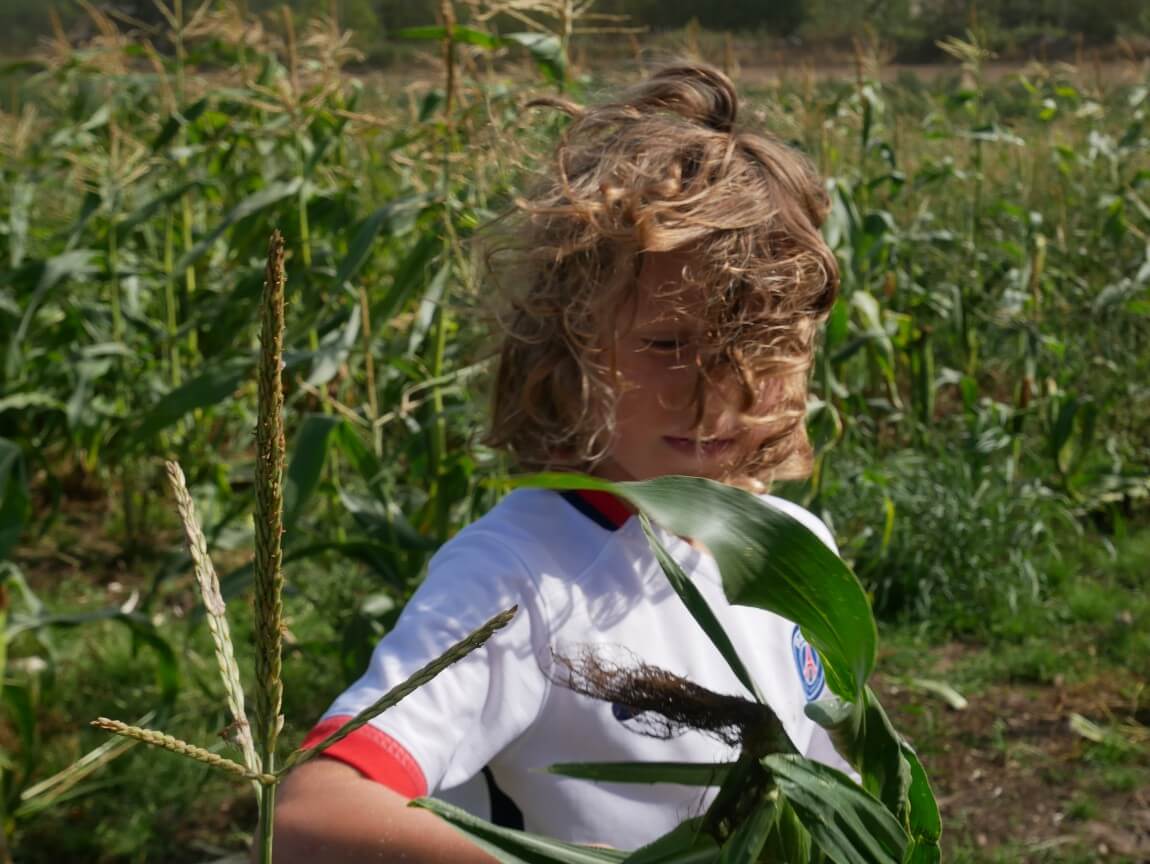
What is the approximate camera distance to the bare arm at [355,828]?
0.78 m

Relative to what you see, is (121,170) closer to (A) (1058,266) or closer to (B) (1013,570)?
(B) (1013,570)

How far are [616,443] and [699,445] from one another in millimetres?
83

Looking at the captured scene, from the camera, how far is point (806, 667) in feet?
3.84

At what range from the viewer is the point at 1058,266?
408cm

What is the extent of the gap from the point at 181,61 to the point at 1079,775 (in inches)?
109

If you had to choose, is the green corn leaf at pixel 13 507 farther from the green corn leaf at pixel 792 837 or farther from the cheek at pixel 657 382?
the green corn leaf at pixel 792 837

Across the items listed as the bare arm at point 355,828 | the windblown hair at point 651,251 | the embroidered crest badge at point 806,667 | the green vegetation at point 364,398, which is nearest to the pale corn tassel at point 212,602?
the bare arm at point 355,828

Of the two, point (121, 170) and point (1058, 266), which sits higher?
point (121, 170)

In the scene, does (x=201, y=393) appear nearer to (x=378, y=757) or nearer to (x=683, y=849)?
(x=378, y=757)

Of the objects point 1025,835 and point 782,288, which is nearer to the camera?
point 782,288

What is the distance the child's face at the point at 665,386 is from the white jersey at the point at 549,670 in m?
0.07

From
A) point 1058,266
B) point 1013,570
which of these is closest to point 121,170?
point 1013,570

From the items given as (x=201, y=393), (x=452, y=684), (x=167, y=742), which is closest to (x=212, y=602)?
(x=167, y=742)

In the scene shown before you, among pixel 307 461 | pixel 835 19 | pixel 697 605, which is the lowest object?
pixel 307 461
